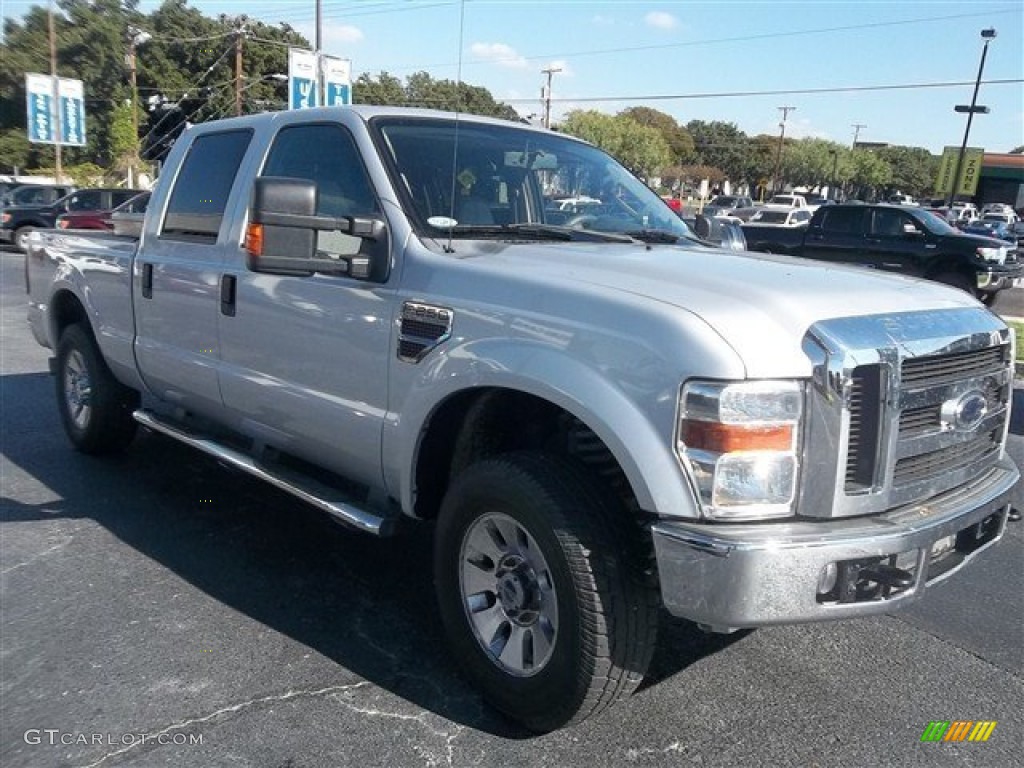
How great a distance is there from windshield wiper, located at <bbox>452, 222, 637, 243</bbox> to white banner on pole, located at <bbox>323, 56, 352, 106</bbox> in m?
15.4


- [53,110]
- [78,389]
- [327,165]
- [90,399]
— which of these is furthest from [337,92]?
[53,110]

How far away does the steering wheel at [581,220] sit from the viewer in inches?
157

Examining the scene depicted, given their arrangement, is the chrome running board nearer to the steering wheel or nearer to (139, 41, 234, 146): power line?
the steering wheel

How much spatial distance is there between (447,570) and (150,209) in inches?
121

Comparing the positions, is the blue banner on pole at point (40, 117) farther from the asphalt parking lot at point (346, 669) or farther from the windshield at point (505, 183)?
the windshield at point (505, 183)

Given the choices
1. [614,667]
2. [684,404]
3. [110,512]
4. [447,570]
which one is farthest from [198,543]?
[684,404]

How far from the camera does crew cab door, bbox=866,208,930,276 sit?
1642 centimetres

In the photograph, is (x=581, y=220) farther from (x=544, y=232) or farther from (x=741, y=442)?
(x=741, y=442)

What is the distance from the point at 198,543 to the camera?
4.53 m

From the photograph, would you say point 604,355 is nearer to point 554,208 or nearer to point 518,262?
point 518,262

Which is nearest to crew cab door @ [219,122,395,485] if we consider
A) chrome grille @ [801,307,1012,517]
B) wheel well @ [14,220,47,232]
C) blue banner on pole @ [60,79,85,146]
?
chrome grille @ [801,307,1012,517]

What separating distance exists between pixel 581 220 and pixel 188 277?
196 cm

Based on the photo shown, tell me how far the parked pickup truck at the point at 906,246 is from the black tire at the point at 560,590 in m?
13.1

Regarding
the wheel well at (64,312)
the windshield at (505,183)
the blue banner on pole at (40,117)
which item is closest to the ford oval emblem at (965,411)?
the windshield at (505,183)
